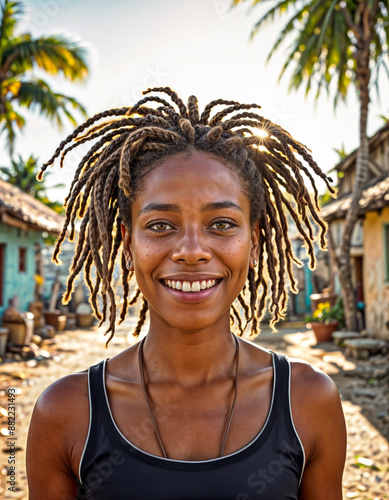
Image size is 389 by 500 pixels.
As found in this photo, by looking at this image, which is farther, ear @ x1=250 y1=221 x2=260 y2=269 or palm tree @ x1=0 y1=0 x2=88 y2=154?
palm tree @ x1=0 y1=0 x2=88 y2=154

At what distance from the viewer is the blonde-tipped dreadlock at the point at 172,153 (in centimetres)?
181

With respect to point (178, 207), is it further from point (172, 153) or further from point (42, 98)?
point (42, 98)

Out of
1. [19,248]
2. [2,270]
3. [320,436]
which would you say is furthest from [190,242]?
[19,248]

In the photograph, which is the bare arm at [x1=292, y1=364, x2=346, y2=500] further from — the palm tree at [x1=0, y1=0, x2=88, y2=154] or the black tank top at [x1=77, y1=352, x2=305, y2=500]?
the palm tree at [x1=0, y1=0, x2=88, y2=154]

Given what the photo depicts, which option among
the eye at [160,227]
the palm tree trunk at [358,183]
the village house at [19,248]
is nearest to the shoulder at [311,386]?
the eye at [160,227]

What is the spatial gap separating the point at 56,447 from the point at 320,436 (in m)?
0.85

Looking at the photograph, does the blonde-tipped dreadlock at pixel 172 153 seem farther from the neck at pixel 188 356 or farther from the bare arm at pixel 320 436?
the bare arm at pixel 320 436

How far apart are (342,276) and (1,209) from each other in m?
7.60

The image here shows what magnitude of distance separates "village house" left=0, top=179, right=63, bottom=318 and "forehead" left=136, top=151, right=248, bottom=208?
9.73m

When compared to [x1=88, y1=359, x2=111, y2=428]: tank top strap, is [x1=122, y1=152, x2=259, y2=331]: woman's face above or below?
above

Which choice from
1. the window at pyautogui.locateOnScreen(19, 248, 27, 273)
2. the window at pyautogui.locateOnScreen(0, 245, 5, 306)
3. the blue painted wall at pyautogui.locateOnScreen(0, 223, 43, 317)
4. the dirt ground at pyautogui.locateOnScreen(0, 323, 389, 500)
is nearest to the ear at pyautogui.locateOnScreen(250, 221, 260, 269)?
the dirt ground at pyautogui.locateOnScreen(0, 323, 389, 500)

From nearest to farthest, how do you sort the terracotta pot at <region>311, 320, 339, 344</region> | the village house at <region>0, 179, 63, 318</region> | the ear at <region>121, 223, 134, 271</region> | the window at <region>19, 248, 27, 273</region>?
the ear at <region>121, 223, 134, 271</region>, the village house at <region>0, 179, 63, 318</region>, the terracotta pot at <region>311, 320, 339, 344</region>, the window at <region>19, 248, 27, 273</region>

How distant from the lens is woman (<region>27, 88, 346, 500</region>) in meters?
1.54

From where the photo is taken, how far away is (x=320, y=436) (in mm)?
1647
